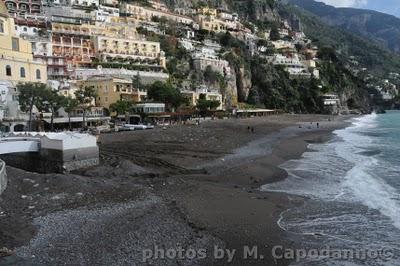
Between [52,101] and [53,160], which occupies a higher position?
[52,101]

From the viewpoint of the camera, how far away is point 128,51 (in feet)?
322

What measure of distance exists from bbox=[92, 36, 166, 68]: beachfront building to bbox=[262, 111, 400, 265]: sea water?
61.1m

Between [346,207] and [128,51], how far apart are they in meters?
82.2

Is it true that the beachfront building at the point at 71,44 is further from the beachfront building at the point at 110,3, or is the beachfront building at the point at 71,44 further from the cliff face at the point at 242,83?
the cliff face at the point at 242,83

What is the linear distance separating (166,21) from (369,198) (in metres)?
114

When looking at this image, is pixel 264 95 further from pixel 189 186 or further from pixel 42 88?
pixel 189 186

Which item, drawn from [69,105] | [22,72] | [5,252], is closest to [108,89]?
[22,72]

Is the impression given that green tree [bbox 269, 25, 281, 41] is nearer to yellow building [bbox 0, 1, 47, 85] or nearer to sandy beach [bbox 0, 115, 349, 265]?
yellow building [bbox 0, 1, 47, 85]

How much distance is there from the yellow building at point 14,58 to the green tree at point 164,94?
2269cm

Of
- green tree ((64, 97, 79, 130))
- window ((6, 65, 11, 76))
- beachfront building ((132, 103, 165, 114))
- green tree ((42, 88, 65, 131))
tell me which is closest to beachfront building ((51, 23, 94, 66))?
beachfront building ((132, 103, 165, 114))

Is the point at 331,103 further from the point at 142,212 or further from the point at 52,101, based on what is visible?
the point at 142,212

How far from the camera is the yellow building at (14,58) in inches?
2152

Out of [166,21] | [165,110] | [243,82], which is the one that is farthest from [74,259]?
[166,21]

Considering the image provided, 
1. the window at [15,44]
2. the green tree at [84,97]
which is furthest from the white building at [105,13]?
the window at [15,44]
